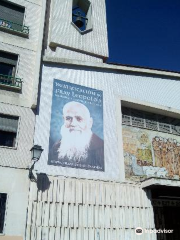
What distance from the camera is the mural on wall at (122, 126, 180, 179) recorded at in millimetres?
12609

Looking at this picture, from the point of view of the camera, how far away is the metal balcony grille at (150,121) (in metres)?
13.9

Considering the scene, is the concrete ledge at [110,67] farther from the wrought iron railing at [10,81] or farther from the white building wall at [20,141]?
the white building wall at [20,141]

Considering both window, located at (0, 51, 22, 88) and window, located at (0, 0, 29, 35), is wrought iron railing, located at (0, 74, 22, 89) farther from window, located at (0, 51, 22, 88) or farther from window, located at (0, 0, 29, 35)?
window, located at (0, 0, 29, 35)

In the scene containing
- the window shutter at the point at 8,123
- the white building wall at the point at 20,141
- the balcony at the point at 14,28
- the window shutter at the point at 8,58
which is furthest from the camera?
the balcony at the point at 14,28

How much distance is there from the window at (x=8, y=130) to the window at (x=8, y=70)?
4.68ft

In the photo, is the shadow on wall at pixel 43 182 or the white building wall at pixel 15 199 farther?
the shadow on wall at pixel 43 182

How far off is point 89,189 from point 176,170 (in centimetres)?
499

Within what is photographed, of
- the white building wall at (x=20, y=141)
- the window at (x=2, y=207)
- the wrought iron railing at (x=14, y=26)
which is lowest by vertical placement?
the window at (x=2, y=207)

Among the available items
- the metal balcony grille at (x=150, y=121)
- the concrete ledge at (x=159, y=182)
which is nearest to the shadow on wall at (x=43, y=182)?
the concrete ledge at (x=159, y=182)

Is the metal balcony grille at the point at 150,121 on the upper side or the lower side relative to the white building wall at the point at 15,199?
upper

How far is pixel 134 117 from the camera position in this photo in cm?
1412

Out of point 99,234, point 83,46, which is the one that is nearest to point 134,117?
point 83,46

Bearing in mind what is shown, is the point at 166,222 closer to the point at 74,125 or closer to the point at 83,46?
the point at 74,125

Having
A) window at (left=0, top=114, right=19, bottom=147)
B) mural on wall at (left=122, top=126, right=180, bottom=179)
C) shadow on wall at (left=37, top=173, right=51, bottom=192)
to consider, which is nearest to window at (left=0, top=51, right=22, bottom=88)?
window at (left=0, top=114, right=19, bottom=147)
